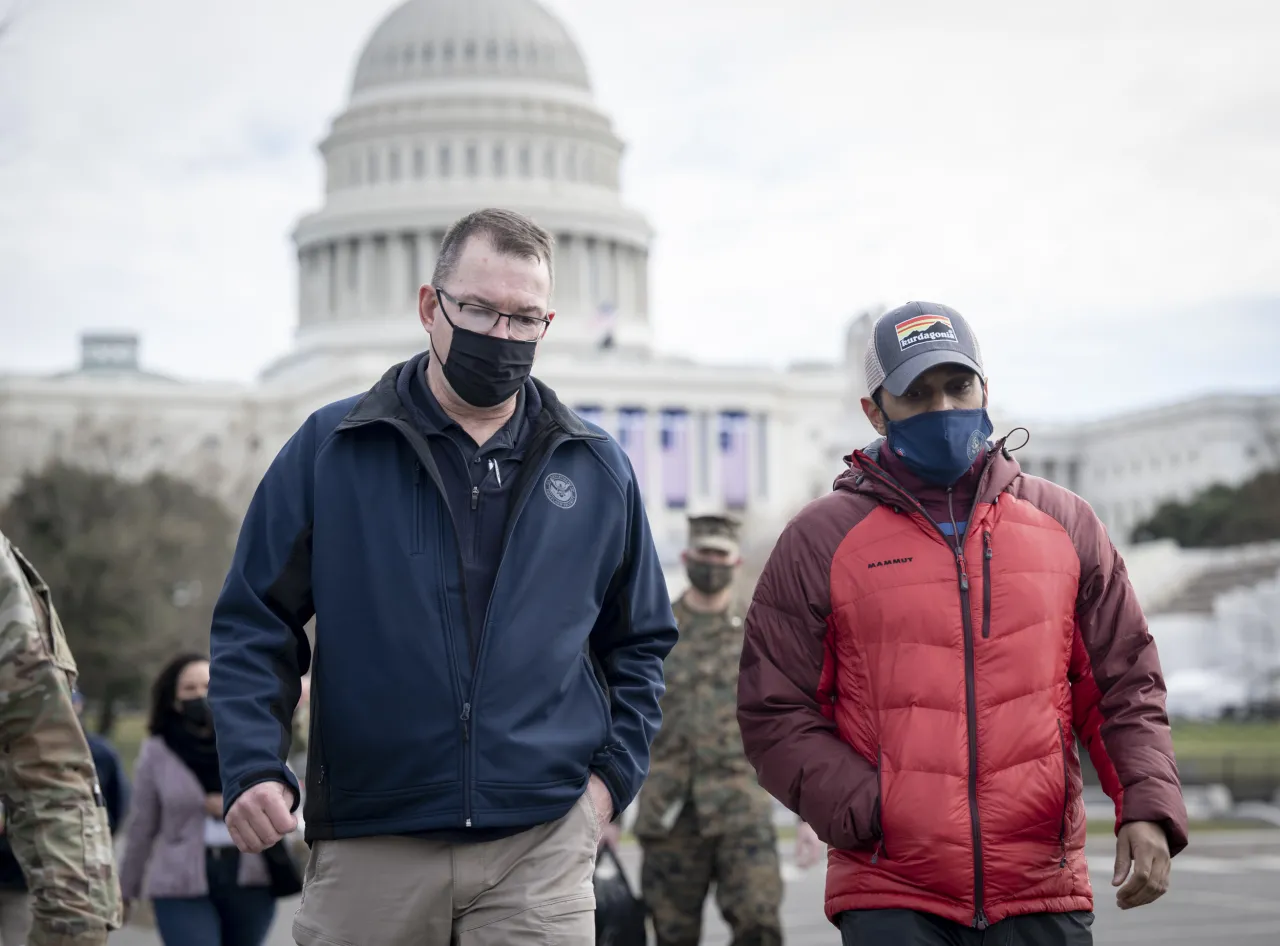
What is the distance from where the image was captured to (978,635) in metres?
4.83

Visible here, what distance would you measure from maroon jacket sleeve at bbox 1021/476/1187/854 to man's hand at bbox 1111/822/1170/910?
0.03 meters

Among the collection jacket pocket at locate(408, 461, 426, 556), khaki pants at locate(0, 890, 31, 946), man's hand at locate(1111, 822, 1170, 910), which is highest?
jacket pocket at locate(408, 461, 426, 556)

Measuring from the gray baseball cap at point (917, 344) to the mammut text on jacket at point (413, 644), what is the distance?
671mm

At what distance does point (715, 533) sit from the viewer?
9.19 m

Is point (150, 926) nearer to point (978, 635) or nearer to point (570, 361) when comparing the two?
point (978, 635)

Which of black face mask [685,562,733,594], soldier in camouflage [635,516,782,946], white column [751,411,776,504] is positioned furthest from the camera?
white column [751,411,776,504]

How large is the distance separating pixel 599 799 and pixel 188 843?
3.57 m

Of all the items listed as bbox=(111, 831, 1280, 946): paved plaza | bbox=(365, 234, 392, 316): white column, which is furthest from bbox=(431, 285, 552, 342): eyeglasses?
bbox=(365, 234, 392, 316): white column

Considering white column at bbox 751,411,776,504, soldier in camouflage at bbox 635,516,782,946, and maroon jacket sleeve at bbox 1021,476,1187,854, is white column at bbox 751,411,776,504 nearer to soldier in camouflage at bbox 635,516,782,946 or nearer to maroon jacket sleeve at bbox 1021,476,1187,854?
soldier in camouflage at bbox 635,516,782,946

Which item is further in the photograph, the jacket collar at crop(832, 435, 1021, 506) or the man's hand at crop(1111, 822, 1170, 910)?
the jacket collar at crop(832, 435, 1021, 506)

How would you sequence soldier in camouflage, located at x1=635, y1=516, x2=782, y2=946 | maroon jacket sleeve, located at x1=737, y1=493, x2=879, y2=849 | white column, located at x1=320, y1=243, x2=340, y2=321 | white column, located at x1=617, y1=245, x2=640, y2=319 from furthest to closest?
white column, located at x1=320, y1=243, x2=340, y2=321
white column, located at x1=617, y1=245, x2=640, y2=319
soldier in camouflage, located at x1=635, y1=516, x2=782, y2=946
maroon jacket sleeve, located at x1=737, y1=493, x2=879, y2=849

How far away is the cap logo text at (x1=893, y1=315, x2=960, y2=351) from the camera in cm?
506

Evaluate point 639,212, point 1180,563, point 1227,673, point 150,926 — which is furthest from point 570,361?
point 150,926

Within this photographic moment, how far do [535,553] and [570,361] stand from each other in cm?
8933
